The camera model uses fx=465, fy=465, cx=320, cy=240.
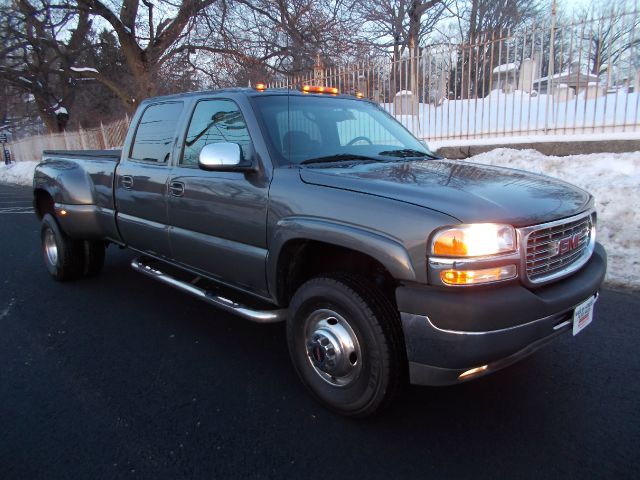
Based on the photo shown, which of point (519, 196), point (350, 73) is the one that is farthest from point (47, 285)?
point (350, 73)

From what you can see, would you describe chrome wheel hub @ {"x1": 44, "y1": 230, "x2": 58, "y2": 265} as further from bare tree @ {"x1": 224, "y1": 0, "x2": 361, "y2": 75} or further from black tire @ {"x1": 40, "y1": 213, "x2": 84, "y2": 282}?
bare tree @ {"x1": 224, "y1": 0, "x2": 361, "y2": 75}

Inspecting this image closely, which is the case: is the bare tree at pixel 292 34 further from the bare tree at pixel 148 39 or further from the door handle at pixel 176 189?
the door handle at pixel 176 189

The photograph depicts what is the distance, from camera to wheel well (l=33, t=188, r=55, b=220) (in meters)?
5.51

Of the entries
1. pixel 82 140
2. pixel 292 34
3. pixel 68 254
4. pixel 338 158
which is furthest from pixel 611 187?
pixel 82 140

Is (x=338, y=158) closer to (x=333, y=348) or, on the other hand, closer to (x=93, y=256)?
(x=333, y=348)

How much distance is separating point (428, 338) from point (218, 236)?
1720mm

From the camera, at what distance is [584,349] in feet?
11.0

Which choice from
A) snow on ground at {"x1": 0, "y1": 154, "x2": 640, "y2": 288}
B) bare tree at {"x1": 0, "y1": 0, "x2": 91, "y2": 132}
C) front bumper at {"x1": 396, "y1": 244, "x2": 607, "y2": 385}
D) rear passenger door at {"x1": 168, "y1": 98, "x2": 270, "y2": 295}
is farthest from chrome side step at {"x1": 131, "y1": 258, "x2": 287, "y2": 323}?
bare tree at {"x1": 0, "y1": 0, "x2": 91, "y2": 132}

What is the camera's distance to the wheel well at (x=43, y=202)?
5512 mm

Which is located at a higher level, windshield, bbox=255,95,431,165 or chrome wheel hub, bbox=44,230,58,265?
windshield, bbox=255,95,431,165

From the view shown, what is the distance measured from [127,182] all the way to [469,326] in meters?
3.33

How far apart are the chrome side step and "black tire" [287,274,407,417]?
195 mm

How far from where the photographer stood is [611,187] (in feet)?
20.1

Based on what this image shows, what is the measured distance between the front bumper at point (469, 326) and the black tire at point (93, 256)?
13.5ft
